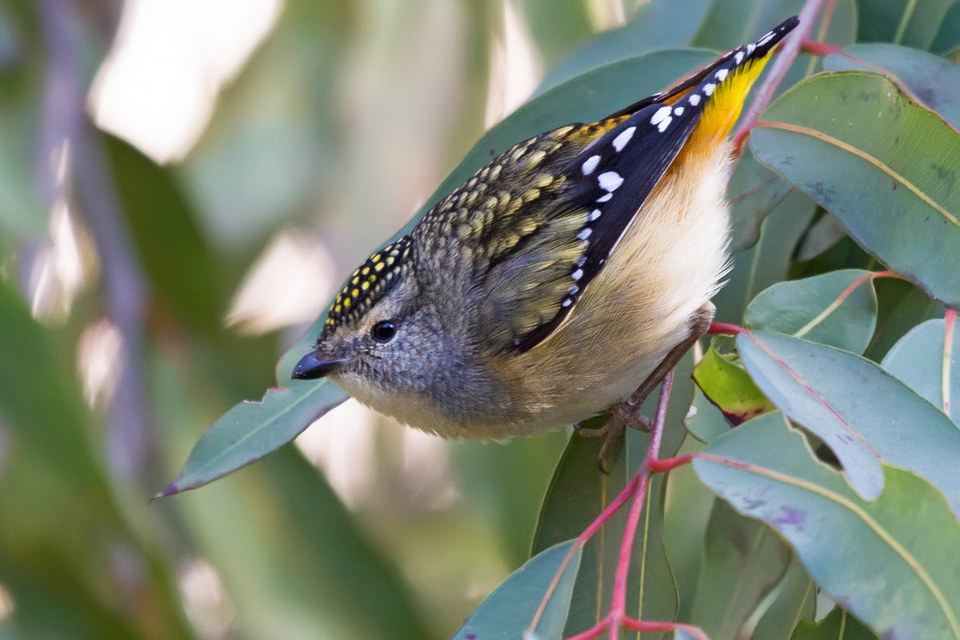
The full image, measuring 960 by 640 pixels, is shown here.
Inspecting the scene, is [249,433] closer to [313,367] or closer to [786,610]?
[313,367]

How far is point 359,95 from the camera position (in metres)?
3.68

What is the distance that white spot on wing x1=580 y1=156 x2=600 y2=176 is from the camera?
179 centimetres

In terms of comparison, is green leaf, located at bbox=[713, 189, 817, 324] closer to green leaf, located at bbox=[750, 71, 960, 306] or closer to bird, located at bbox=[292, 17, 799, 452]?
bird, located at bbox=[292, 17, 799, 452]

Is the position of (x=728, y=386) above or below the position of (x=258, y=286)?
above

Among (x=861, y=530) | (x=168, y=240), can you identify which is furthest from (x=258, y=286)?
(x=861, y=530)

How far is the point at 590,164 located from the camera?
5.90ft

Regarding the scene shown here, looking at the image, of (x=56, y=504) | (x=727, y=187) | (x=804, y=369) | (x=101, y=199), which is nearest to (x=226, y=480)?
(x=56, y=504)

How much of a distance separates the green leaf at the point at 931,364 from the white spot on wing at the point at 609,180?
1.73ft

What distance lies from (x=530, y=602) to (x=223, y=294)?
2.03 metres

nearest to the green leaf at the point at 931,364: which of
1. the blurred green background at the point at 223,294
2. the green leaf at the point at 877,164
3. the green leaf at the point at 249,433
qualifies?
the green leaf at the point at 877,164

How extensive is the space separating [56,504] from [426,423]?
1202mm

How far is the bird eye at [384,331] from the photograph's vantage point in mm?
1923

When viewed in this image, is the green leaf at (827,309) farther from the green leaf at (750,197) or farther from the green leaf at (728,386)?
the green leaf at (750,197)

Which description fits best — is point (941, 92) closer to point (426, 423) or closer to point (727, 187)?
point (727, 187)
